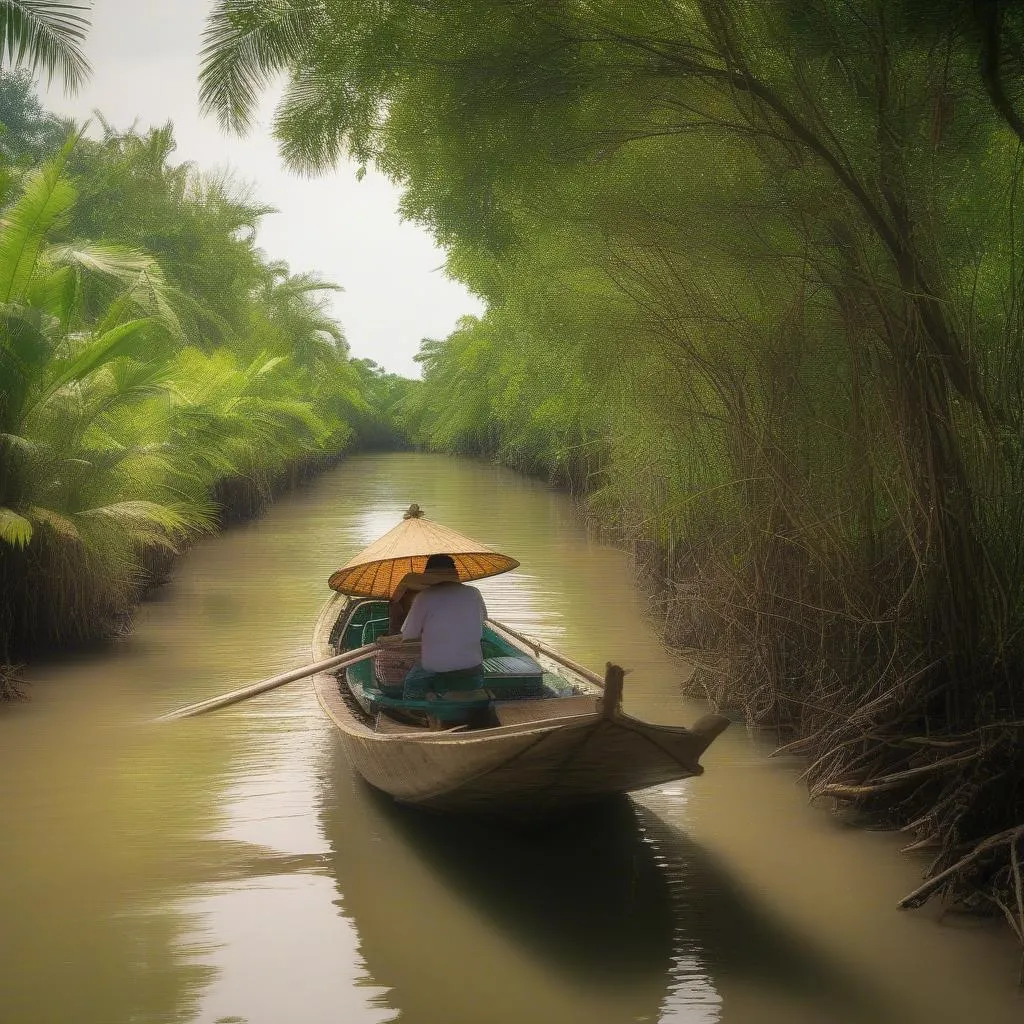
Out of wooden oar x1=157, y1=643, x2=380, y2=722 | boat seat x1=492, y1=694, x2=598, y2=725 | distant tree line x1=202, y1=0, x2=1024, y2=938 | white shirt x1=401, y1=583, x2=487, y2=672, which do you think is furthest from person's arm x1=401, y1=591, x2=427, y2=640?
distant tree line x1=202, y1=0, x2=1024, y2=938

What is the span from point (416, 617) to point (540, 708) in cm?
84

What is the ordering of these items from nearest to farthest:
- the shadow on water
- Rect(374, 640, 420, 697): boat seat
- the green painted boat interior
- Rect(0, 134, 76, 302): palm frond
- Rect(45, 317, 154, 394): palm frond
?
the shadow on water < the green painted boat interior < Rect(374, 640, 420, 697): boat seat < Rect(0, 134, 76, 302): palm frond < Rect(45, 317, 154, 394): palm frond

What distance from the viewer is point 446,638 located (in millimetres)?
7031

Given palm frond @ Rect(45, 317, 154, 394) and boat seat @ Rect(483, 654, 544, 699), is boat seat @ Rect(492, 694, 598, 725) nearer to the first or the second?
boat seat @ Rect(483, 654, 544, 699)

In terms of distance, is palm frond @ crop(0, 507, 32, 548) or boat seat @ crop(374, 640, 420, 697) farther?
palm frond @ crop(0, 507, 32, 548)

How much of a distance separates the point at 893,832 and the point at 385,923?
8.33 feet

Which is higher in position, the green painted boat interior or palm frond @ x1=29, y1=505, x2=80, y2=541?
palm frond @ x1=29, y1=505, x2=80, y2=541

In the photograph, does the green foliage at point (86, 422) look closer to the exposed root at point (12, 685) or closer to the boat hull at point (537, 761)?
the exposed root at point (12, 685)

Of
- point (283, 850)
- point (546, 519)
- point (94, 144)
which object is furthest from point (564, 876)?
point (94, 144)

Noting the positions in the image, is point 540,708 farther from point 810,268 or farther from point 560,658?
point 810,268

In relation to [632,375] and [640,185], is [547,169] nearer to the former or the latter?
[640,185]

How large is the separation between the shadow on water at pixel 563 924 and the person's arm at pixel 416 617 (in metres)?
0.93

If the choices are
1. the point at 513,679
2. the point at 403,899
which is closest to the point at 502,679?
the point at 513,679

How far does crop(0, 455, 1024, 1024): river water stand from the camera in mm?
4742
